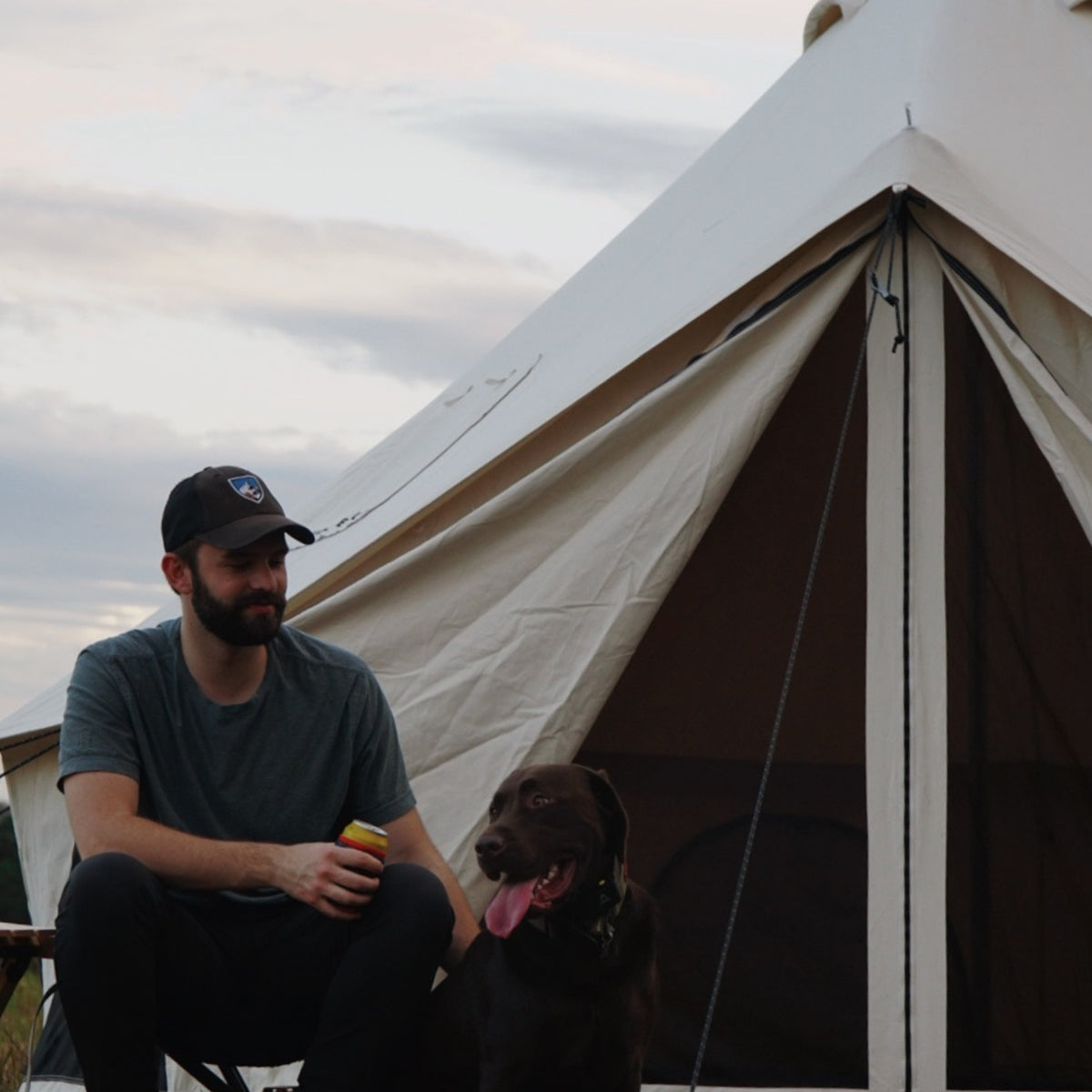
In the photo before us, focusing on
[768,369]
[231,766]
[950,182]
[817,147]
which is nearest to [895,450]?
[768,369]

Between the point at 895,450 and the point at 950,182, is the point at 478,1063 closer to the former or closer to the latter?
the point at 895,450

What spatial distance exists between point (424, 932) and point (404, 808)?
0.29 metres

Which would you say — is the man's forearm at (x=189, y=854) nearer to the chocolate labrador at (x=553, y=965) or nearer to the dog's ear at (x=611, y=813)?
the chocolate labrador at (x=553, y=965)

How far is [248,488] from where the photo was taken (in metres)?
2.63

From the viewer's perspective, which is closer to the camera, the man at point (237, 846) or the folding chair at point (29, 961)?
the man at point (237, 846)

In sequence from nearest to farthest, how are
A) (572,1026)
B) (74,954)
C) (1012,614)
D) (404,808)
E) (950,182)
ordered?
(74,954) < (572,1026) < (404,808) < (950,182) < (1012,614)

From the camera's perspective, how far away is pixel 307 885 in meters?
2.39

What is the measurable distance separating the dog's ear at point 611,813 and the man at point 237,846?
248 millimetres

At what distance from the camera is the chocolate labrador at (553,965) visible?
2.49 meters

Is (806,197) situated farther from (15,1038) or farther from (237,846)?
(15,1038)

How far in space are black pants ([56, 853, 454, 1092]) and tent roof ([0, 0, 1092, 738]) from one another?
1020 mm

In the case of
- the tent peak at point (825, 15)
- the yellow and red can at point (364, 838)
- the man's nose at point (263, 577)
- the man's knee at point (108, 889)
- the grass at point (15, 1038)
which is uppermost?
the tent peak at point (825, 15)

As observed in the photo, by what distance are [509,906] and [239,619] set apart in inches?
21.4

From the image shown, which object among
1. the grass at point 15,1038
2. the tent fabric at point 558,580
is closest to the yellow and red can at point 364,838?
the tent fabric at point 558,580
